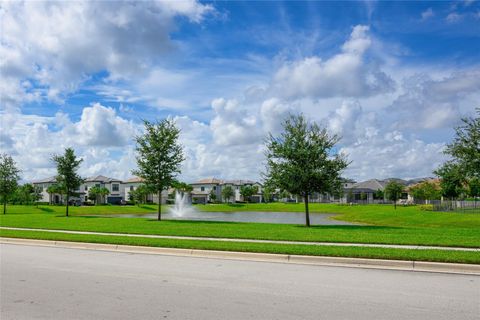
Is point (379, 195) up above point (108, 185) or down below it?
below

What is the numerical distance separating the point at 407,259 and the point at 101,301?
7350mm

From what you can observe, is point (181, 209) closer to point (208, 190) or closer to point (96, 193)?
point (96, 193)

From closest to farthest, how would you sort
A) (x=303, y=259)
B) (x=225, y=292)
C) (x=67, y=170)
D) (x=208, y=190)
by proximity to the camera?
(x=225, y=292) → (x=303, y=259) → (x=67, y=170) → (x=208, y=190)

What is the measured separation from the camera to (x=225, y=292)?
786 centimetres

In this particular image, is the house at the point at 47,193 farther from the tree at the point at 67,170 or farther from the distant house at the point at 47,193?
the tree at the point at 67,170

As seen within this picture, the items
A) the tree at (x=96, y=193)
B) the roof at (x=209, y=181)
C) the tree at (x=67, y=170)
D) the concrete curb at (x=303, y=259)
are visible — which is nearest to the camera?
the concrete curb at (x=303, y=259)

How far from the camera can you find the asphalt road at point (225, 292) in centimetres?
655

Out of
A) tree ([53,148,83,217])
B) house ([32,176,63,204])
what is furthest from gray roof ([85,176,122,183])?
tree ([53,148,83,217])

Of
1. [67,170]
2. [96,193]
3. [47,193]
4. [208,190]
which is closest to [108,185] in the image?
[47,193]

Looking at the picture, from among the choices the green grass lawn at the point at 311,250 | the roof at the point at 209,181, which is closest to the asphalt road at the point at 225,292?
the green grass lawn at the point at 311,250

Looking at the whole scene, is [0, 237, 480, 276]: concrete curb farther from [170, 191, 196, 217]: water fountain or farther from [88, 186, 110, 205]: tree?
[88, 186, 110, 205]: tree

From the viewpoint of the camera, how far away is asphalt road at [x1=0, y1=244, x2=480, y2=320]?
258 inches

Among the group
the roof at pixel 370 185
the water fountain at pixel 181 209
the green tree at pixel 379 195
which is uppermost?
the roof at pixel 370 185

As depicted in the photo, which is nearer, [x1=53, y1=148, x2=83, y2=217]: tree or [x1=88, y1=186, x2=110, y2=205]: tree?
[x1=53, y1=148, x2=83, y2=217]: tree
